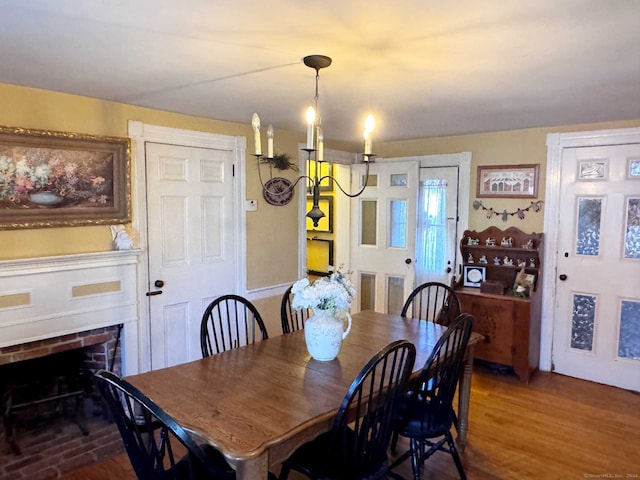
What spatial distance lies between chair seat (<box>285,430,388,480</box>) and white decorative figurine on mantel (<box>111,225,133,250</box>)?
192 cm

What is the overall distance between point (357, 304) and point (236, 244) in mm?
1835

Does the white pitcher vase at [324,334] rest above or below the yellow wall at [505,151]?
below

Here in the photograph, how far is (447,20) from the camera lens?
1665 millimetres

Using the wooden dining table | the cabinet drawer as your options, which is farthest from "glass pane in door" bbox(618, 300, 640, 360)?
the wooden dining table

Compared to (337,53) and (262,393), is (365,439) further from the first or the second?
(337,53)

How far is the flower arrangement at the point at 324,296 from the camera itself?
2.20 meters

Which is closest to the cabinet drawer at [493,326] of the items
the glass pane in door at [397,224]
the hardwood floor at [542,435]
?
the hardwood floor at [542,435]

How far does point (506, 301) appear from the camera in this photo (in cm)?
388

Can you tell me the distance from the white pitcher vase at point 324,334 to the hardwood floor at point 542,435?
0.82 metres

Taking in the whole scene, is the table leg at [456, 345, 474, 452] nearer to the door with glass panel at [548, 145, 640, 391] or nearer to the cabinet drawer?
the cabinet drawer

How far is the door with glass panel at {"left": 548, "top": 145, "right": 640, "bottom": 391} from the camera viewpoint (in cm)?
372

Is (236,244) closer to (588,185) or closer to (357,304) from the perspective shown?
(357,304)

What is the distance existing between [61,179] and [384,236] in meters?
3.10

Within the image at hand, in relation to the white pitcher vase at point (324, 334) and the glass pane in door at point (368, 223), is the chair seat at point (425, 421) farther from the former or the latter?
the glass pane in door at point (368, 223)
